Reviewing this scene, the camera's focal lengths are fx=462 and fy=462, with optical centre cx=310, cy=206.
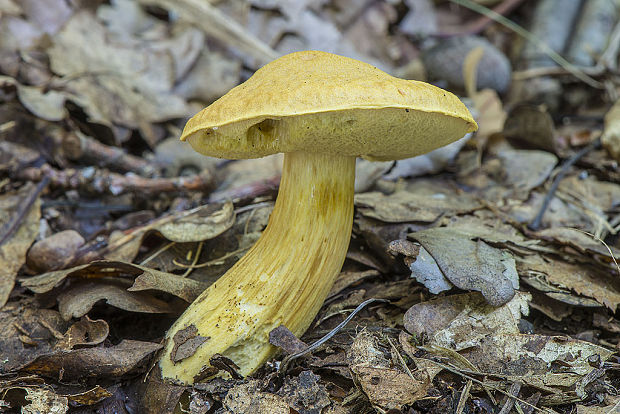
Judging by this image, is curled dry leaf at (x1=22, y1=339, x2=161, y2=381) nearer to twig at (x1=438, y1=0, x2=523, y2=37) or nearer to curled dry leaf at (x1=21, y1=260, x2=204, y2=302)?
curled dry leaf at (x1=21, y1=260, x2=204, y2=302)

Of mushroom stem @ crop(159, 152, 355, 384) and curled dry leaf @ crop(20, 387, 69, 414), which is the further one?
mushroom stem @ crop(159, 152, 355, 384)

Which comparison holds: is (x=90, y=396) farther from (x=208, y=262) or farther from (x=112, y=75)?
(x=112, y=75)

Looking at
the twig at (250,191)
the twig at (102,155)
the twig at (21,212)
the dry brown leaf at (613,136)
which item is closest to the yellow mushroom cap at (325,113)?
the twig at (250,191)

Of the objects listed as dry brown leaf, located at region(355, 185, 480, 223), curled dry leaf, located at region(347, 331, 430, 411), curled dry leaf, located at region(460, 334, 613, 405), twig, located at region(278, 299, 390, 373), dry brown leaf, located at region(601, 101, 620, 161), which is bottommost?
twig, located at region(278, 299, 390, 373)

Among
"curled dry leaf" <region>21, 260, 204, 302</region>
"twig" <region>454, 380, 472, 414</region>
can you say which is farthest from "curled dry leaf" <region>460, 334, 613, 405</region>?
"curled dry leaf" <region>21, 260, 204, 302</region>

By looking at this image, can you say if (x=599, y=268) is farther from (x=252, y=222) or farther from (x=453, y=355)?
(x=252, y=222)

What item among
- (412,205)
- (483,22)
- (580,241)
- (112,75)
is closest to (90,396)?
(412,205)
